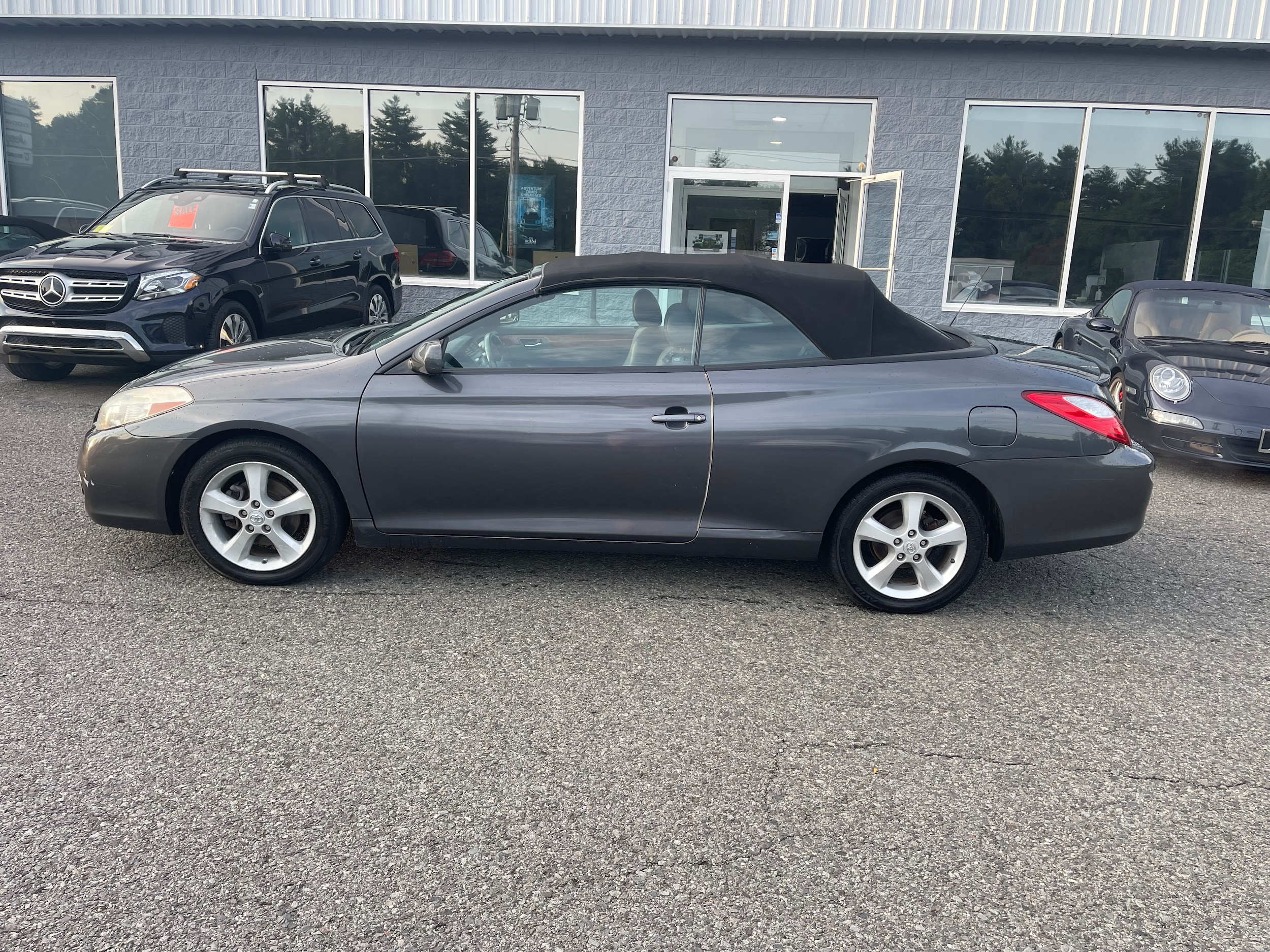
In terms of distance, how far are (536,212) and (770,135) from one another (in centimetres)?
323

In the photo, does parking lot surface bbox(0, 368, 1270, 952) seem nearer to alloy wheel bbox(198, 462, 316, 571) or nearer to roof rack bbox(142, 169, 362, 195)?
alloy wheel bbox(198, 462, 316, 571)

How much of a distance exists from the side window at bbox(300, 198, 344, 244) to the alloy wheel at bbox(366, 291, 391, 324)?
0.77 m

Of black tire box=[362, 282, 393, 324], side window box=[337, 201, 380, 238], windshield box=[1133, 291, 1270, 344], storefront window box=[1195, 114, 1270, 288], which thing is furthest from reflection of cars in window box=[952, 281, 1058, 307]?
side window box=[337, 201, 380, 238]

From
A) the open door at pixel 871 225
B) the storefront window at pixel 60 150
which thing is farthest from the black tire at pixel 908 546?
the storefront window at pixel 60 150

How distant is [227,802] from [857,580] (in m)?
2.65

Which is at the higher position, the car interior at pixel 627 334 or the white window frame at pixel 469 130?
the white window frame at pixel 469 130

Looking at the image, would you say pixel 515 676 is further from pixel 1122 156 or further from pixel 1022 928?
pixel 1122 156

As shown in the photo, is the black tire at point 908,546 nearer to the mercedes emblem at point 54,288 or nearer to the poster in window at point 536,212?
the mercedes emblem at point 54,288

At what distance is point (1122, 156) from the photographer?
41.5 feet

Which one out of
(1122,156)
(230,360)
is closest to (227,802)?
(230,360)

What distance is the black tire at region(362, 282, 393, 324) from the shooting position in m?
10.6

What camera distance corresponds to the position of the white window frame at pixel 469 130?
1294 centimetres

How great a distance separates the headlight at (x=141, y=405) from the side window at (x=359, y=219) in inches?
252

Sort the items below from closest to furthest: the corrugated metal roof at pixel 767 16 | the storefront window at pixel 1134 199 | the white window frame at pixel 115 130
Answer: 1. the corrugated metal roof at pixel 767 16
2. the storefront window at pixel 1134 199
3. the white window frame at pixel 115 130
